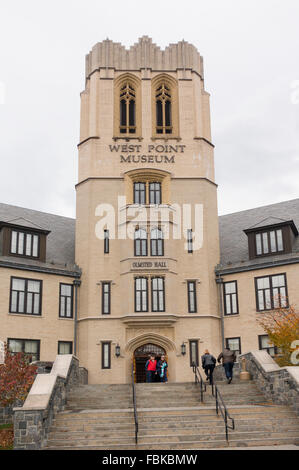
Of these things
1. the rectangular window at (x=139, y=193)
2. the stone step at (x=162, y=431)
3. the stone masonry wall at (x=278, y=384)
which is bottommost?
the stone step at (x=162, y=431)

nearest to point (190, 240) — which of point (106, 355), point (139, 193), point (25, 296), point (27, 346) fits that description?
point (139, 193)

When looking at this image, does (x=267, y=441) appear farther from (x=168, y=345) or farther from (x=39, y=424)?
(x=168, y=345)

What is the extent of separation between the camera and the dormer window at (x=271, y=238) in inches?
1299

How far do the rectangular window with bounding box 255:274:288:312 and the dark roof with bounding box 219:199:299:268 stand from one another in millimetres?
1104

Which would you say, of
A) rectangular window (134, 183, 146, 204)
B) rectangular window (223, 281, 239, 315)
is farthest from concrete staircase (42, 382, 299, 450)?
rectangular window (134, 183, 146, 204)

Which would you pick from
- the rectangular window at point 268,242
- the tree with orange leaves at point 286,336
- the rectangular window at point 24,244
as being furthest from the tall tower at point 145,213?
the tree with orange leaves at point 286,336

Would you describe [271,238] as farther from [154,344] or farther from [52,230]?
[52,230]

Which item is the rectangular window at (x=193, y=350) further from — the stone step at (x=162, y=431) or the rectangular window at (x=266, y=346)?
the stone step at (x=162, y=431)

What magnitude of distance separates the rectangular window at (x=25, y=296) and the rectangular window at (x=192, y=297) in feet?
29.0

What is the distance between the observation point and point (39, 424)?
1723 cm

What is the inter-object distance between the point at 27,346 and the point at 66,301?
374cm

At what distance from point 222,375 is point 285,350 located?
186 inches

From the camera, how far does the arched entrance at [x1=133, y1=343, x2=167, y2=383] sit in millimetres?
32438

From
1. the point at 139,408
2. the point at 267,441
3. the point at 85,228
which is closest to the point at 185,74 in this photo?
the point at 85,228
